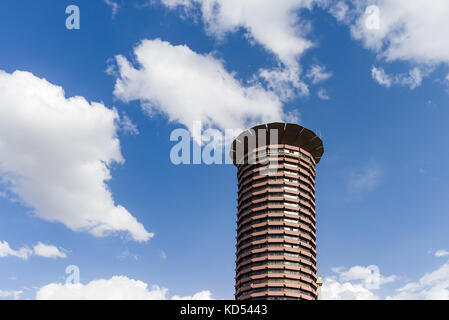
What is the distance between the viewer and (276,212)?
124 metres

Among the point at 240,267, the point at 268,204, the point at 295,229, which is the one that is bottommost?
the point at 240,267

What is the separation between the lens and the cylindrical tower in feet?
376

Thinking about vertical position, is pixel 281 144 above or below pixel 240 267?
above

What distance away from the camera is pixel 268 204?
125062 mm

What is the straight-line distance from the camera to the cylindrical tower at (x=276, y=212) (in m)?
114
